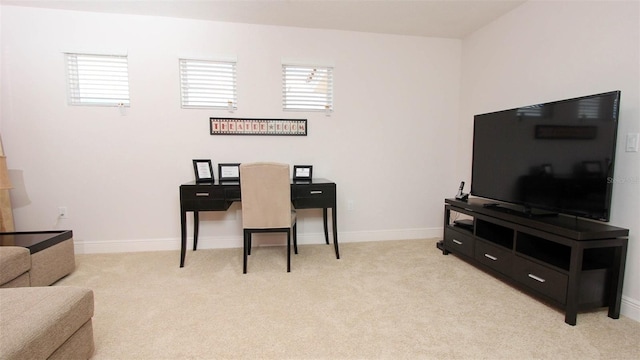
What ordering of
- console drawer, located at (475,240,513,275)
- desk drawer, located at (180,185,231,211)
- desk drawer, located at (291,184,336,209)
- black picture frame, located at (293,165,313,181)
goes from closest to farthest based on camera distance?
1. console drawer, located at (475,240,513,275)
2. desk drawer, located at (180,185,231,211)
3. desk drawer, located at (291,184,336,209)
4. black picture frame, located at (293,165,313,181)

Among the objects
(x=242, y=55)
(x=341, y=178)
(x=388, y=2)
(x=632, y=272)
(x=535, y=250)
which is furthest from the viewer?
(x=341, y=178)

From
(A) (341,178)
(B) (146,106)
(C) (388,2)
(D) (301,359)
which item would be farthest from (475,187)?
(B) (146,106)

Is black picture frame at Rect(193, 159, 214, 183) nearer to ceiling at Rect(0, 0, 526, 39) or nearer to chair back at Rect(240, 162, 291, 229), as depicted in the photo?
chair back at Rect(240, 162, 291, 229)

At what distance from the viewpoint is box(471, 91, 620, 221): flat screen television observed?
5.47 feet

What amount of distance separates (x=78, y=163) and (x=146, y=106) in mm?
880

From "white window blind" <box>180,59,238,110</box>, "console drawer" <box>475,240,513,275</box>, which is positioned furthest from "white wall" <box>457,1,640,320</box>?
"white window blind" <box>180,59,238,110</box>

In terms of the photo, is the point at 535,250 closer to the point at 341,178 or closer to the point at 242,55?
A: the point at 341,178

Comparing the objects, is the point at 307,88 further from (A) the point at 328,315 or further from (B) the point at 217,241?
(A) the point at 328,315

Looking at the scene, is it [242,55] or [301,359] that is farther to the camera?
[242,55]

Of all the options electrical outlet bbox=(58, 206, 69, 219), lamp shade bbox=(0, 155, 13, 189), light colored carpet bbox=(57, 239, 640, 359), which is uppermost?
lamp shade bbox=(0, 155, 13, 189)

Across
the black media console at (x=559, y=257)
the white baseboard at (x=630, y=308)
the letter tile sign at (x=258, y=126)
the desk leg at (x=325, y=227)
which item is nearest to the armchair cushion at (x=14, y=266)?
the letter tile sign at (x=258, y=126)

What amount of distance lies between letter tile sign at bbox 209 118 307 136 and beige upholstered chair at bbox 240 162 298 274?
0.80m

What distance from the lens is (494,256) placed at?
86.0 inches

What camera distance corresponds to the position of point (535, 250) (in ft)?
6.55
